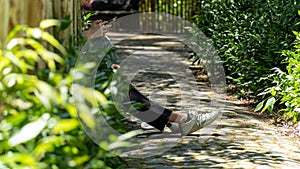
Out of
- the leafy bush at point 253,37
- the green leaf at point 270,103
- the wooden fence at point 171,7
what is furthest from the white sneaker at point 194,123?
the wooden fence at point 171,7

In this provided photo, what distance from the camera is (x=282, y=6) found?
8023 mm

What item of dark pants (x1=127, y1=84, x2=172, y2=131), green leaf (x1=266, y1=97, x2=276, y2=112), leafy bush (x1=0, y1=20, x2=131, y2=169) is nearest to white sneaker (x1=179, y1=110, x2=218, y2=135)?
dark pants (x1=127, y1=84, x2=172, y2=131)

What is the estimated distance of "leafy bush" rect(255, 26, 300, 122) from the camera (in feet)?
22.3

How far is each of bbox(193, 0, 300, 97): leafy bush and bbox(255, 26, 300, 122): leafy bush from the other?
366 millimetres

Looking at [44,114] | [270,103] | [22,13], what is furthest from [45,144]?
[270,103]

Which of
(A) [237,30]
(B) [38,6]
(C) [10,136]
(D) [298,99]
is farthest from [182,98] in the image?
(C) [10,136]

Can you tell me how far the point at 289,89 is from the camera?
273 inches

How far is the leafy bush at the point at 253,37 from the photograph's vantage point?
26.0 feet

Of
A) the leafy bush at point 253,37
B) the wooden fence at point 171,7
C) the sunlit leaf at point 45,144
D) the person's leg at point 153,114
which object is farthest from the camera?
the wooden fence at point 171,7

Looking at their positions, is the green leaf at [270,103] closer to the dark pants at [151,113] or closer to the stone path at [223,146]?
the stone path at [223,146]

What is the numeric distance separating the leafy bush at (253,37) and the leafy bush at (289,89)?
0.37 metres

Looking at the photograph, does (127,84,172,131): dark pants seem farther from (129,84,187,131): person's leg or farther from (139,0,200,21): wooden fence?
(139,0,200,21): wooden fence

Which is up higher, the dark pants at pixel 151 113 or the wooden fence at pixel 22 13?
the wooden fence at pixel 22 13

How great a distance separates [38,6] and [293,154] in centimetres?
345
